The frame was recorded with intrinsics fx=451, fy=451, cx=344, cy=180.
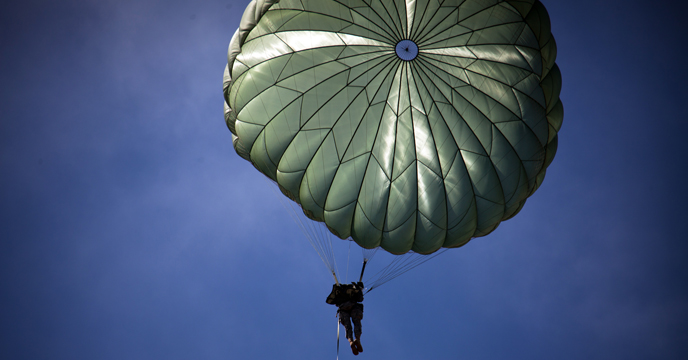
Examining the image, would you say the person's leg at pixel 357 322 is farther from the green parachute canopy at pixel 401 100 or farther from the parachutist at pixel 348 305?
the green parachute canopy at pixel 401 100

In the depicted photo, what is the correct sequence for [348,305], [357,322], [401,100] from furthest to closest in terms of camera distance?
[348,305], [357,322], [401,100]

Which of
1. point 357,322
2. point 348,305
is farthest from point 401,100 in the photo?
point 357,322

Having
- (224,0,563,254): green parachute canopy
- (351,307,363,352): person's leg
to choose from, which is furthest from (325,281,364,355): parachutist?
(224,0,563,254): green parachute canopy

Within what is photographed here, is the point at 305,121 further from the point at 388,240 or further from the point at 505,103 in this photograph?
the point at 505,103

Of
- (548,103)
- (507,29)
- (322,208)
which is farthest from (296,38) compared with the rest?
(548,103)

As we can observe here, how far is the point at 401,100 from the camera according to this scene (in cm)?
1142

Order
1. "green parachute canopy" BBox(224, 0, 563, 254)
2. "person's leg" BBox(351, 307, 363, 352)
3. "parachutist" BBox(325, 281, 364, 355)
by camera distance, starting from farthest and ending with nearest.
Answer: "parachutist" BBox(325, 281, 364, 355) < "person's leg" BBox(351, 307, 363, 352) < "green parachute canopy" BBox(224, 0, 563, 254)

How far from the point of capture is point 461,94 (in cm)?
1150

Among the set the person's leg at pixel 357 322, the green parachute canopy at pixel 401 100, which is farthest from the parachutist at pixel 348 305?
the green parachute canopy at pixel 401 100

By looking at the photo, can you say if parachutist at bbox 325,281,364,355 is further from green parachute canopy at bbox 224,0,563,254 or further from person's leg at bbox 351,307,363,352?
green parachute canopy at bbox 224,0,563,254

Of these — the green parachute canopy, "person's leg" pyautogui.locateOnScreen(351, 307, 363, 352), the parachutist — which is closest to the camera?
the green parachute canopy

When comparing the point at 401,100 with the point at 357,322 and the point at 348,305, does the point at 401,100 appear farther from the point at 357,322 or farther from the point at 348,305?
the point at 357,322

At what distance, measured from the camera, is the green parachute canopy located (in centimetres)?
1137

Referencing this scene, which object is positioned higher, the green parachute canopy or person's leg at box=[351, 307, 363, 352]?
the green parachute canopy
